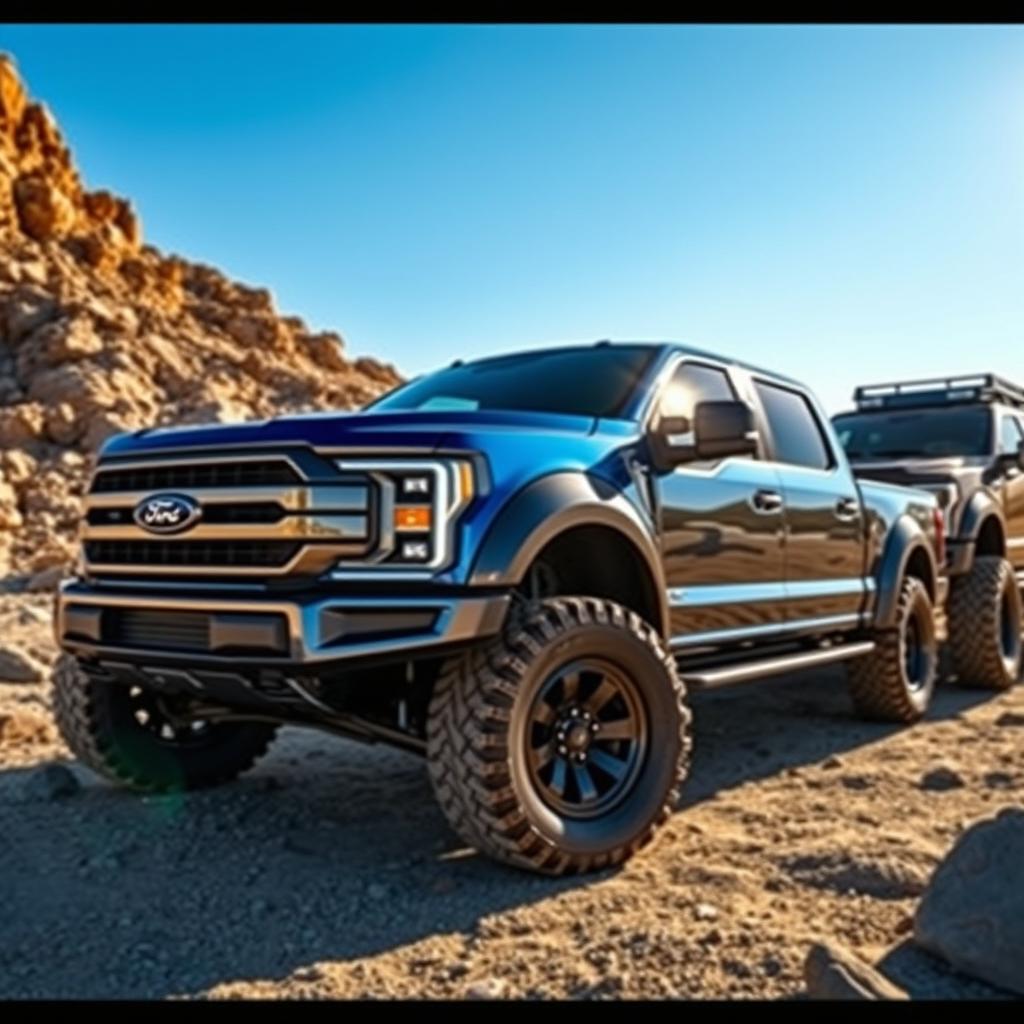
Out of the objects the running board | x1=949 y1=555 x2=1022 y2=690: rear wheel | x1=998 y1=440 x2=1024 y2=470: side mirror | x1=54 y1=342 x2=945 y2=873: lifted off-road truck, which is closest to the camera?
x1=54 y1=342 x2=945 y2=873: lifted off-road truck

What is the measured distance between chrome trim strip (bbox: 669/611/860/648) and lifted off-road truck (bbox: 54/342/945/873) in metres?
0.02

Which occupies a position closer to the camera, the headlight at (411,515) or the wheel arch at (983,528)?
the headlight at (411,515)

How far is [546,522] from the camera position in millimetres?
3523

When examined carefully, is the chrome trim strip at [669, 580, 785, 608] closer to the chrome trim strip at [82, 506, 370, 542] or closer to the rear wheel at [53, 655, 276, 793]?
the chrome trim strip at [82, 506, 370, 542]

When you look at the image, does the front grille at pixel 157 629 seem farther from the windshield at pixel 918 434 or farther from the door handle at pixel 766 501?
the windshield at pixel 918 434

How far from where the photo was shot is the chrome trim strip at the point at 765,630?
14.4ft

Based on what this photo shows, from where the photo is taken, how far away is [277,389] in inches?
1425

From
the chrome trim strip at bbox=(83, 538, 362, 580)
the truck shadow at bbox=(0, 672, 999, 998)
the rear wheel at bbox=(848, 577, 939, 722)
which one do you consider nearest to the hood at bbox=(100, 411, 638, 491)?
the chrome trim strip at bbox=(83, 538, 362, 580)

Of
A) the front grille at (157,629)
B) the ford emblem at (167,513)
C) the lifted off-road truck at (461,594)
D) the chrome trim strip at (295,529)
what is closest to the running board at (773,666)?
the lifted off-road truck at (461,594)

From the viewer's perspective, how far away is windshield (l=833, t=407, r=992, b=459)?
8.74m

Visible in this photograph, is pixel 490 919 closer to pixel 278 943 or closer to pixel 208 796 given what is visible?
pixel 278 943

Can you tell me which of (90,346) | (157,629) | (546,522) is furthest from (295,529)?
(90,346)

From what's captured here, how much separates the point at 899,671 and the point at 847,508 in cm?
101

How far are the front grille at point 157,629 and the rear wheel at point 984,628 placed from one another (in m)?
5.61
